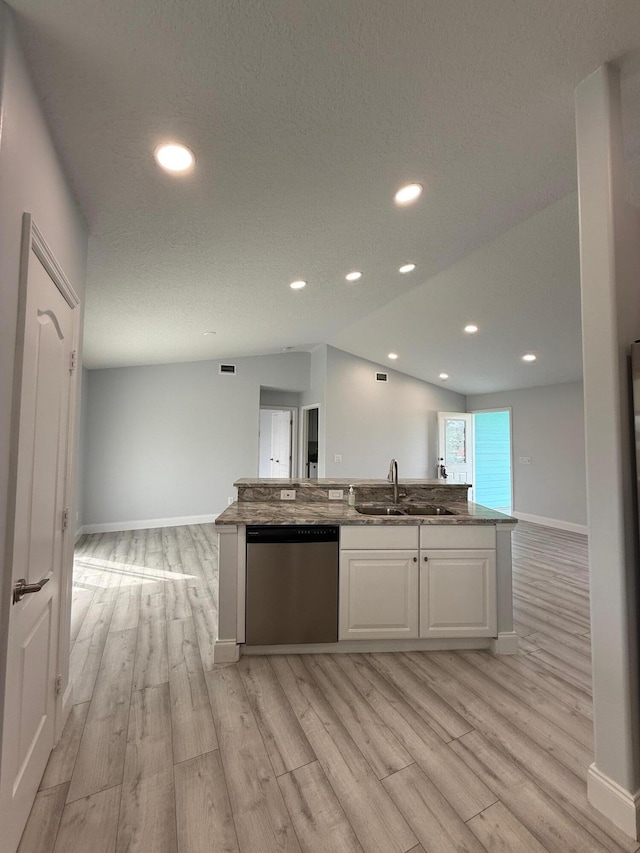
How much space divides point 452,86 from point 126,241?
1834mm

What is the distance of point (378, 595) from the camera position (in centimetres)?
246

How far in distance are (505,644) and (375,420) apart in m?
4.66

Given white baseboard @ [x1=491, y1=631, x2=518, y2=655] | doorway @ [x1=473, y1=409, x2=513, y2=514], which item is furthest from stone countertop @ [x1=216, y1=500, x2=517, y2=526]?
doorway @ [x1=473, y1=409, x2=513, y2=514]

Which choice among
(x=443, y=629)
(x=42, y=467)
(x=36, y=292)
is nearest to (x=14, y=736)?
(x=42, y=467)

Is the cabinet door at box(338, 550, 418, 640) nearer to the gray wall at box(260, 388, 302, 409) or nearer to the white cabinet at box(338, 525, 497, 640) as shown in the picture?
the white cabinet at box(338, 525, 497, 640)

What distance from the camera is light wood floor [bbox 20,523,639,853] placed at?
131 cm

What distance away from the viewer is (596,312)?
145cm

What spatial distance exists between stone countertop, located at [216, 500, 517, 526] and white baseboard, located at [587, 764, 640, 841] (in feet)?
4.19

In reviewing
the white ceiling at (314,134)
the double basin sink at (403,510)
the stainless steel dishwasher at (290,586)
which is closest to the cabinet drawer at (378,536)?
the stainless steel dishwasher at (290,586)

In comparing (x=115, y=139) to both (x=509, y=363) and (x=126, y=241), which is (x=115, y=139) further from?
(x=509, y=363)

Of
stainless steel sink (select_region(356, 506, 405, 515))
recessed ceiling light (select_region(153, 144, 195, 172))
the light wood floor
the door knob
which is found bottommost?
the light wood floor

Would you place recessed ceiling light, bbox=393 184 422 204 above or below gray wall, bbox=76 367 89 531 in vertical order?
above

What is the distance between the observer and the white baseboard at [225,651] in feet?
7.67

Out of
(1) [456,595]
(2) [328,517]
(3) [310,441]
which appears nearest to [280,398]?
(3) [310,441]
